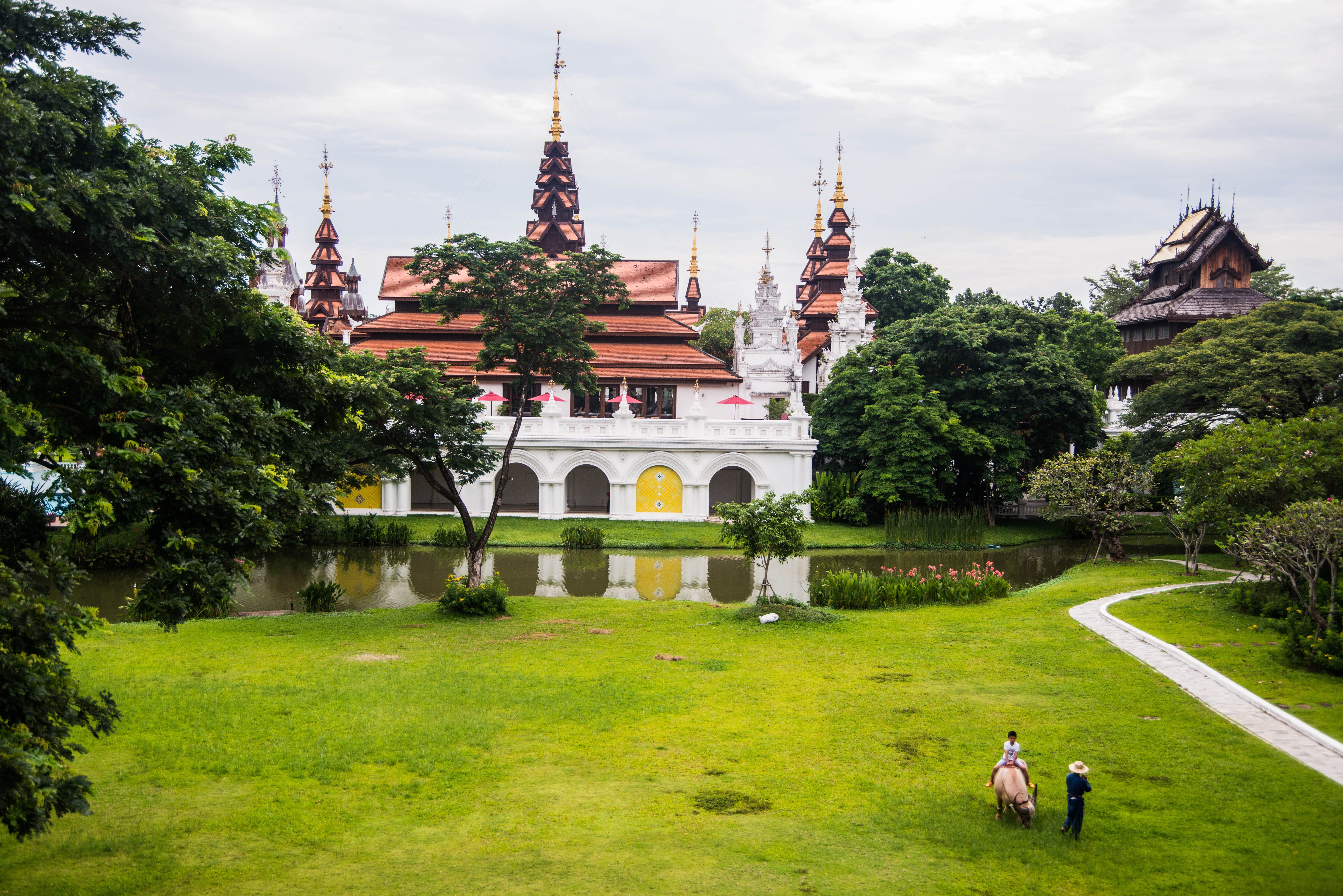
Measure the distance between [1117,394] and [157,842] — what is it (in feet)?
151

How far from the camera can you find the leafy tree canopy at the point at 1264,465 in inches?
741

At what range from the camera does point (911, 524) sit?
3484 centimetres

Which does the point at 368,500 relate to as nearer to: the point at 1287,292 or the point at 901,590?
the point at 901,590

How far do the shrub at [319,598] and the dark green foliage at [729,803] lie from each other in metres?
13.2

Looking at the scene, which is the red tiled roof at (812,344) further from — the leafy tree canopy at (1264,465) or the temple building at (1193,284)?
the leafy tree canopy at (1264,465)

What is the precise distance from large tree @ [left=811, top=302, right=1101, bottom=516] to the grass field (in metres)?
20.6

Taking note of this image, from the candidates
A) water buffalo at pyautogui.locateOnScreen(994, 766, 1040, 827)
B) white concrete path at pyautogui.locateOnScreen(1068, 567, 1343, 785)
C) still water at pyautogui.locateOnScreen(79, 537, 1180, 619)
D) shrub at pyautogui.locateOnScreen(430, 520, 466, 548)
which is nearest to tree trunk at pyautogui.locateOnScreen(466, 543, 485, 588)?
still water at pyautogui.locateOnScreen(79, 537, 1180, 619)

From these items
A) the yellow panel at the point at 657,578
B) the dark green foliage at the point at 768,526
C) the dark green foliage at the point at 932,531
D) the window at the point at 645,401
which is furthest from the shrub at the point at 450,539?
the dark green foliage at the point at 932,531

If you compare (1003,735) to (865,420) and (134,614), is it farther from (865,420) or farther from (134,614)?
(865,420)

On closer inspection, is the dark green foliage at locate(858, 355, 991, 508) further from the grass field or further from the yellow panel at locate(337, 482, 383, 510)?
the grass field

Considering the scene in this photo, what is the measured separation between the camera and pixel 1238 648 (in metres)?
16.7

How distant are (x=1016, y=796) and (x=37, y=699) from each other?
837 centimetres

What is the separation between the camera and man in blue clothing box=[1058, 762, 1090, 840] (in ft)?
30.3

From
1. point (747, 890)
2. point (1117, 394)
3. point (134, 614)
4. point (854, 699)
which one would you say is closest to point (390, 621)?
point (854, 699)
